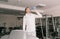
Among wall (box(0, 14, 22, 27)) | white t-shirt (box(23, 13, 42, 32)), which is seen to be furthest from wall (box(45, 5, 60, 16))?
white t-shirt (box(23, 13, 42, 32))

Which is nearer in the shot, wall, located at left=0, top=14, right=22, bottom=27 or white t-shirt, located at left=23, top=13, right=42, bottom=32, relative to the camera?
white t-shirt, located at left=23, top=13, right=42, bottom=32

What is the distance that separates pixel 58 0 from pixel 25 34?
290cm

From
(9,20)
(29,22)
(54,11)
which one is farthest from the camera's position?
(9,20)

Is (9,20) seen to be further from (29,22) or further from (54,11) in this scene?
(29,22)

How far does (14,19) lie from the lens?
21.8ft

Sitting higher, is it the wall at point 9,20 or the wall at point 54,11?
the wall at point 54,11

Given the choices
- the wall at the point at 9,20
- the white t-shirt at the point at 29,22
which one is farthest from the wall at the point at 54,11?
the white t-shirt at the point at 29,22

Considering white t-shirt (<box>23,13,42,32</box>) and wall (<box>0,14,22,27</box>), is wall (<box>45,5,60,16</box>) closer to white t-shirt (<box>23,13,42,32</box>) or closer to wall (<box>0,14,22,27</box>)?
wall (<box>0,14,22,27</box>)

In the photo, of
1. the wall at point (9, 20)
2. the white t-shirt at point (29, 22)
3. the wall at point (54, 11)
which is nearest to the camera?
the white t-shirt at point (29, 22)

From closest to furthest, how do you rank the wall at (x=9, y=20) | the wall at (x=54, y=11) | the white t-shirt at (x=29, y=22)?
the white t-shirt at (x=29, y=22)
the wall at (x=54, y=11)
the wall at (x=9, y=20)

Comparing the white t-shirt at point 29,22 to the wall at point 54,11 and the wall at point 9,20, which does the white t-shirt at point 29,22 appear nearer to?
the wall at point 54,11

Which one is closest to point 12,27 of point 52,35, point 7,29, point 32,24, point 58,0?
point 7,29

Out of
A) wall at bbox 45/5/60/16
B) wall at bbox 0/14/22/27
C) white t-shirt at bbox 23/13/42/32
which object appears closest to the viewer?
white t-shirt at bbox 23/13/42/32

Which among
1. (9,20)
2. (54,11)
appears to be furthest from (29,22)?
(9,20)
